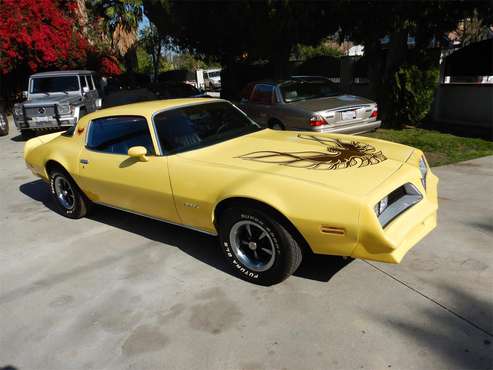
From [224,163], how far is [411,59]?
8588mm

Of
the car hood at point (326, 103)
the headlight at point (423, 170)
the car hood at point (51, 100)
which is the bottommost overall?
the headlight at point (423, 170)

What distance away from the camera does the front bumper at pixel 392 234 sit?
2.73m

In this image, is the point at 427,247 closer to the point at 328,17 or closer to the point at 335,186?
the point at 335,186

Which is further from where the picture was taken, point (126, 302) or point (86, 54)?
point (86, 54)

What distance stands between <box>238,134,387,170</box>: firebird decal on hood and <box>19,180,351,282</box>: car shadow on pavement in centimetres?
91

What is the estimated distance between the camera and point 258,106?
8.85 m

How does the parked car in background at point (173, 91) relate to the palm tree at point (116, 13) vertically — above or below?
below

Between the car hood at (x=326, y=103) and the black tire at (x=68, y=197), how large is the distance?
4378 mm

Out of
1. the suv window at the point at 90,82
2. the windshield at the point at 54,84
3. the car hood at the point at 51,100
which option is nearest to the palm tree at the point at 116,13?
the suv window at the point at 90,82

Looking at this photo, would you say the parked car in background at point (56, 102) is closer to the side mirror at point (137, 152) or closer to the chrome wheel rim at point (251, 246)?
the side mirror at point (137, 152)

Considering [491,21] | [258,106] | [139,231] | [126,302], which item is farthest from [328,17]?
[126,302]

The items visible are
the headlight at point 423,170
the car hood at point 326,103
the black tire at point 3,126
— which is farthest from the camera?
the black tire at point 3,126

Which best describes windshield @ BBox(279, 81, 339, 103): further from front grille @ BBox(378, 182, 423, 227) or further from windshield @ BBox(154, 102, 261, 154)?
front grille @ BBox(378, 182, 423, 227)

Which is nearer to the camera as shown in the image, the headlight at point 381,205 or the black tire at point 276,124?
the headlight at point 381,205
